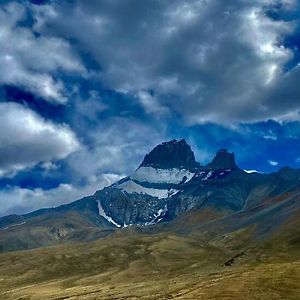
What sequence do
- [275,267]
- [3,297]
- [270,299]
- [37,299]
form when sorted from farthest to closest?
1. [3,297]
2. [37,299]
3. [275,267]
4. [270,299]

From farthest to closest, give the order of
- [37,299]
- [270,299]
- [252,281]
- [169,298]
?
[37,299], [252,281], [169,298], [270,299]

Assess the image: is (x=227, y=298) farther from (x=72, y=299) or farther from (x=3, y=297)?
(x=3, y=297)

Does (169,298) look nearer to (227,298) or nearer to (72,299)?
(227,298)

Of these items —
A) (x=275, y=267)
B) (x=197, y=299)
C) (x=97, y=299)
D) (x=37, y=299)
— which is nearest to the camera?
(x=197, y=299)

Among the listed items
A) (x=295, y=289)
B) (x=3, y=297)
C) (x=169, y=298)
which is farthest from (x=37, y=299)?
(x=295, y=289)

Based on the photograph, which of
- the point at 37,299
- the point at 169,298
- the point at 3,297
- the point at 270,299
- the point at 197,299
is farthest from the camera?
the point at 3,297

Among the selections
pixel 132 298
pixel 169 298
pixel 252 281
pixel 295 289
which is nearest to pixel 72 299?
pixel 132 298

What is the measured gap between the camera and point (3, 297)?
198 meters

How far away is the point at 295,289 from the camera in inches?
4304

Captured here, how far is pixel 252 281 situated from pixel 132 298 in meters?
30.6

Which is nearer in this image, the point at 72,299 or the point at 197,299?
the point at 197,299

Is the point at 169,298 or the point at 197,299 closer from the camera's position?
the point at 197,299

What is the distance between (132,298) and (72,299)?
76.6ft

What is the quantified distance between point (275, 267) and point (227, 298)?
2092 inches
